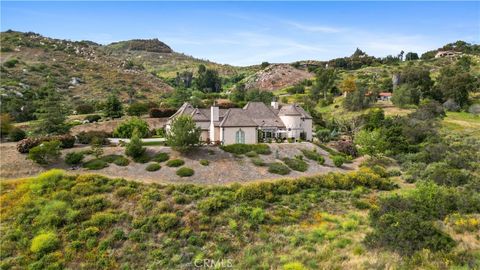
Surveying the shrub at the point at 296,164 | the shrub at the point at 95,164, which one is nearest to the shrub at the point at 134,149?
the shrub at the point at 95,164

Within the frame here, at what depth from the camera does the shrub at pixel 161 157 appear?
4050 centimetres

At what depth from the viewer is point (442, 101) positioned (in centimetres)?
8531

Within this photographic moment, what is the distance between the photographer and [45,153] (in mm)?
37844

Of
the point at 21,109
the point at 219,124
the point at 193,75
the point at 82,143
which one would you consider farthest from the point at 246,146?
the point at 193,75

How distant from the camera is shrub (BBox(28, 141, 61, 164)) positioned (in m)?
37.3

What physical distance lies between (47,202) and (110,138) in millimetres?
Result: 21580

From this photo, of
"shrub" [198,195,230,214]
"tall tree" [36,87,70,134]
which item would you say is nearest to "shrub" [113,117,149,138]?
"tall tree" [36,87,70,134]

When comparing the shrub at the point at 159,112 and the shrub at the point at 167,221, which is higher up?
the shrub at the point at 159,112

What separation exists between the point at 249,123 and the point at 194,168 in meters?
12.3

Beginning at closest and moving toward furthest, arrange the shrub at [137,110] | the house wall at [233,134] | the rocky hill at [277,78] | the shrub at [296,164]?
the shrub at [296,164] < the house wall at [233,134] < the shrub at [137,110] < the rocky hill at [277,78]

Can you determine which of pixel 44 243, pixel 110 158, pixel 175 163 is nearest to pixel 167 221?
pixel 44 243

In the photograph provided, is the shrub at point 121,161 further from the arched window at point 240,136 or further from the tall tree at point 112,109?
the tall tree at point 112,109

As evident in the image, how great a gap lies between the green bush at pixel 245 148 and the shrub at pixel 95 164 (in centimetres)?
1449

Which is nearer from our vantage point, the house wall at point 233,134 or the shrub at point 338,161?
the shrub at point 338,161
